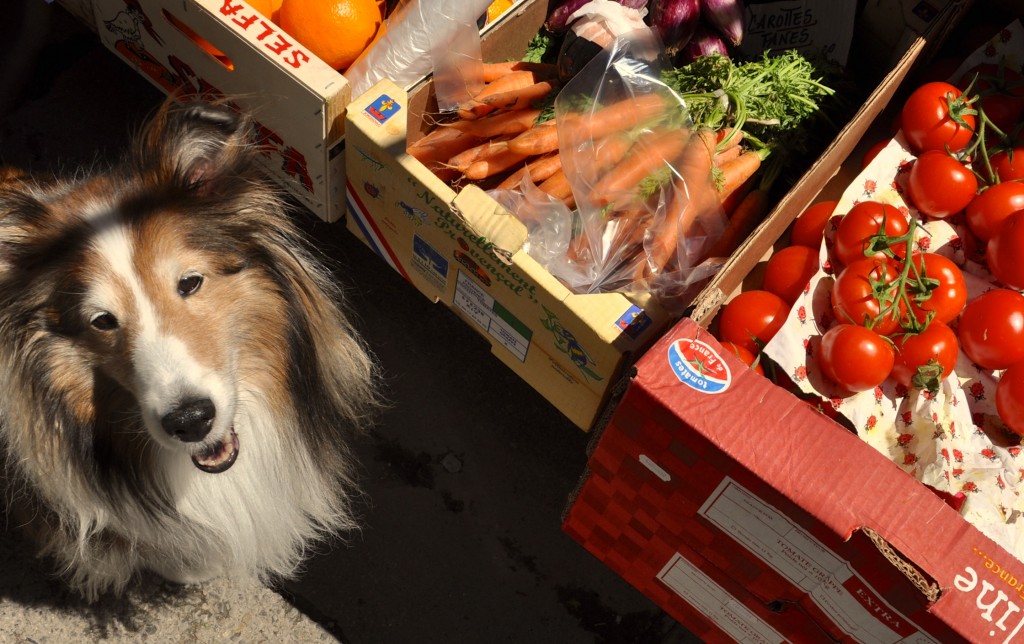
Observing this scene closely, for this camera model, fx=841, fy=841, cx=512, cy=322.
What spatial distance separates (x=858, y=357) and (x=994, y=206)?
771mm

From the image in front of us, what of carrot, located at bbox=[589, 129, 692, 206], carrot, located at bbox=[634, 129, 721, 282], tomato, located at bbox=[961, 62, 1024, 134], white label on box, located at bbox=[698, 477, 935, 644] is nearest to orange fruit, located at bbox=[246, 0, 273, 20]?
carrot, located at bbox=[589, 129, 692, 206]

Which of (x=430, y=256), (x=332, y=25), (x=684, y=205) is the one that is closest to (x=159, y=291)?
(x=430, y=256)

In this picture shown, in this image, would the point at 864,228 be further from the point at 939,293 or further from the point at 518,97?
the point at 518,97

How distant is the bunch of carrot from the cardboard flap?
36 centimetres

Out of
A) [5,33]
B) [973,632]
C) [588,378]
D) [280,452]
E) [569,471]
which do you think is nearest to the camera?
[973,632]

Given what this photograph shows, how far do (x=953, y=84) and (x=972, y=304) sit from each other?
35.5 inches

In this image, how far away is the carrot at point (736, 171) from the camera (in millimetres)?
2746

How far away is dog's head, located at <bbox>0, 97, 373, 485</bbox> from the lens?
6.15ft

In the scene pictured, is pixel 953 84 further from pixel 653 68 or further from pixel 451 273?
pixel 451 273

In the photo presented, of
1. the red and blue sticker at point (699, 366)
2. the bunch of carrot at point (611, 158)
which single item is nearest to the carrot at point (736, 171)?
the bunch of carrot at point (611, 158)

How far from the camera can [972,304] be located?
242 centimetres

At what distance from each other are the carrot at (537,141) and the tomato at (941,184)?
3.73 feet

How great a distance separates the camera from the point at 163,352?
1.85m

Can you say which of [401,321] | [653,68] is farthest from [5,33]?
[653,68]
